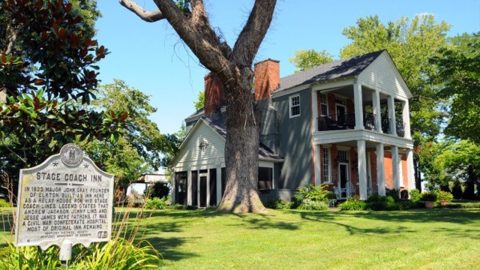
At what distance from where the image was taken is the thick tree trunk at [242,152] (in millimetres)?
15516

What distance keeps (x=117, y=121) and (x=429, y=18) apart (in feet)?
144

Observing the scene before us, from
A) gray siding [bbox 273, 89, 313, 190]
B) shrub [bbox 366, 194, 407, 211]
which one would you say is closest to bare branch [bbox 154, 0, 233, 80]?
shrub [bbox 366, 194, 407, 211]

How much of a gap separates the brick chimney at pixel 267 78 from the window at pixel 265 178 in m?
5.06

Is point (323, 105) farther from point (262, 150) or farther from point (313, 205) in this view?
point (313, 205)

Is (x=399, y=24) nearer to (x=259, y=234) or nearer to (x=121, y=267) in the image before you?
(x=259, y=234)

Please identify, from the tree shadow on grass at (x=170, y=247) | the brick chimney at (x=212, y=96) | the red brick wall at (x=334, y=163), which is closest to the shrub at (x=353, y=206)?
the red brick wall at (x=334, y=163)

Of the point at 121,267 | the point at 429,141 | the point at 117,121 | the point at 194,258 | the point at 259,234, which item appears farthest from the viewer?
the point at 429,141

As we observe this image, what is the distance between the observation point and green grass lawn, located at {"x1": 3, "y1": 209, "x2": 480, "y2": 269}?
6973 mm

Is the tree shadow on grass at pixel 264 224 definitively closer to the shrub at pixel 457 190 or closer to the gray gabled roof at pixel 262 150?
the gray gabled roof at pixel 262 150

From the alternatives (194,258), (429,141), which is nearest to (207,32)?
(194,258)

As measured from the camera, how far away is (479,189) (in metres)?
39.7

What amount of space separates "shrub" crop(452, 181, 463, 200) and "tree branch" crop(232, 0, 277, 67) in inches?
1249

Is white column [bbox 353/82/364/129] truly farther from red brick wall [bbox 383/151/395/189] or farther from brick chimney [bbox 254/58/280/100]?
red brick wall [bbox 383/151/395/189]

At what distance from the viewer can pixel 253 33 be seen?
15.5 meters
